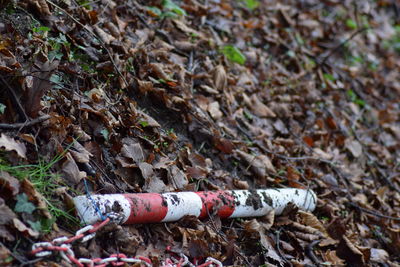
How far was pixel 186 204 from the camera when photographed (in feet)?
9.85

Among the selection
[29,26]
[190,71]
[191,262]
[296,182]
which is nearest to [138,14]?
[190,71]

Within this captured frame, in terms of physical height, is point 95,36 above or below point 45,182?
above

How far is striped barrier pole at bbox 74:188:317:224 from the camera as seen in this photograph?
2.58m

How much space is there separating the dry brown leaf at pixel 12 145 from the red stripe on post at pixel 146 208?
628 mm

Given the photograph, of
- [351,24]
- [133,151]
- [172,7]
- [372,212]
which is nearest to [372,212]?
[372,212]

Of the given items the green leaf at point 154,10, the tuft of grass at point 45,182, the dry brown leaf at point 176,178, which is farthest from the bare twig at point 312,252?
the green leaf at point 154,10

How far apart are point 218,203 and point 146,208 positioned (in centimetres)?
62

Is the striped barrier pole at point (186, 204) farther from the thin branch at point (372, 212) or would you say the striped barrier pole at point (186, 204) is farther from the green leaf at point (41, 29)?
the green leaf at point (41, 29)

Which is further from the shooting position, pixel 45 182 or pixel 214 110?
pixel 214 110

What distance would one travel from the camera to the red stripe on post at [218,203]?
10.3ft

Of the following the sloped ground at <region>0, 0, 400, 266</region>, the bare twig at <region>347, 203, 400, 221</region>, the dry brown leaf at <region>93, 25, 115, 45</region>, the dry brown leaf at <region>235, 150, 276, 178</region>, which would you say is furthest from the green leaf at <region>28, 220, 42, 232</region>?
the bare twig at <region>347, 203, 400, 221</region>

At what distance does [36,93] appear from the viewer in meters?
2.75

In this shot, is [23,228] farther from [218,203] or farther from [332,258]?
[332,258]

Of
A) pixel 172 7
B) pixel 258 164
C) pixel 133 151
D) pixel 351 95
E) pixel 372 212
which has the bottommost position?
pixel 372 212
